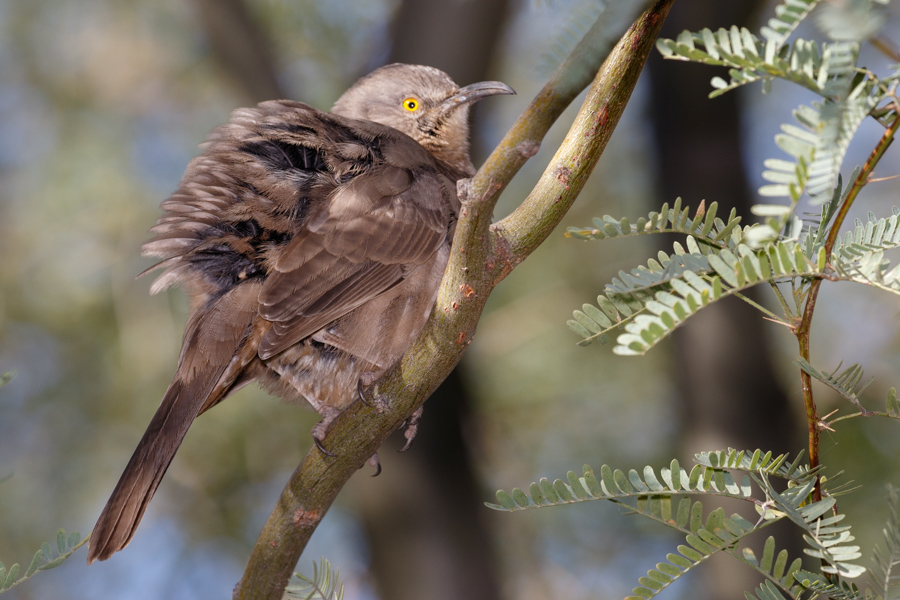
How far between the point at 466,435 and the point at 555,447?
3.17 feet

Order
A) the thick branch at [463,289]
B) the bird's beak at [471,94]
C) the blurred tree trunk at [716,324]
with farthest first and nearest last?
the blurred tree trunk at [716,324]
the bird's beak at [471,94]
the thick branch at [463,289]

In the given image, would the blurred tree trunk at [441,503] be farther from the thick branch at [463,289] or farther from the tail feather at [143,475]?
the thick branch at [463,289]

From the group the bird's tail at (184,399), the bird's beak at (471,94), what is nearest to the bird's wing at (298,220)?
the bird's tail at (184,399)

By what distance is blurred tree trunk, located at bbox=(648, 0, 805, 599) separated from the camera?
14.4ft

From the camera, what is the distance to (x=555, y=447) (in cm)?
582

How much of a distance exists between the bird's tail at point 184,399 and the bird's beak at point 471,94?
5.45 ft

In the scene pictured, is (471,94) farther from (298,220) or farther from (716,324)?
(716,324)

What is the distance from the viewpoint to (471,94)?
3.92 metres

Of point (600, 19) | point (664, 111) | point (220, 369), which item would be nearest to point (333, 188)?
point (220, 369)

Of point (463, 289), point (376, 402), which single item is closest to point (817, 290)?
point (463, 289)

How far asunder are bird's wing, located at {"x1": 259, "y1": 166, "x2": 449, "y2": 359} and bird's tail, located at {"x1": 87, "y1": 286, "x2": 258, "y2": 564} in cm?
16

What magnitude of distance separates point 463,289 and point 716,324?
3.09 meters

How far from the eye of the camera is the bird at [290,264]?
2.65 m

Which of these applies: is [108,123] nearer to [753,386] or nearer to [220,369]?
[220,369]
